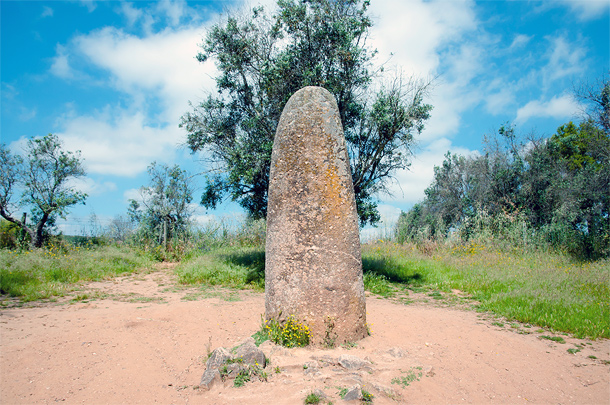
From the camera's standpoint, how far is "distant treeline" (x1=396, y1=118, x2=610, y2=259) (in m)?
13.9

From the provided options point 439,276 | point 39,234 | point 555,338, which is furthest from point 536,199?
point 39,234

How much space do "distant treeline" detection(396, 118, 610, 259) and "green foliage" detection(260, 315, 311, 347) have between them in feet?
37.8

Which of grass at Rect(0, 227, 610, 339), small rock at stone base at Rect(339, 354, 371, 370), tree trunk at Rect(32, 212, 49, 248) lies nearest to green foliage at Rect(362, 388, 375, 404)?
small rock at stone base at Rect(339, 354, 371, 370)

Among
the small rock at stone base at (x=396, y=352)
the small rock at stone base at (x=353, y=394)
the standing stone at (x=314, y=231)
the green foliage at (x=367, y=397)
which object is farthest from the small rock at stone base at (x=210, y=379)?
the small rock at stone base at (x=396, y=352)

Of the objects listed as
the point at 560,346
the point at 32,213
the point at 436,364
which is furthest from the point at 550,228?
the point at 32,213

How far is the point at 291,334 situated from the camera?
4.54 metres

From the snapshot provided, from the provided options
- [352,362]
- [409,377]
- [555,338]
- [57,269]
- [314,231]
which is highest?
[314,231]

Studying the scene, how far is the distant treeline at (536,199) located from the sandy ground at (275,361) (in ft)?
30.8

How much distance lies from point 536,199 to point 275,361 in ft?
56.5

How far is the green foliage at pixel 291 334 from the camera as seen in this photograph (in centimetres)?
453

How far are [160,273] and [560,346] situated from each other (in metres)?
10.8

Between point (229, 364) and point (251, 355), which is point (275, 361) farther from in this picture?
point (229, 364)

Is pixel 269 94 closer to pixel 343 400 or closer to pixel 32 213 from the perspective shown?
pixel 343 400

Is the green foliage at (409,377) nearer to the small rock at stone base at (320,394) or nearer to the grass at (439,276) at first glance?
the small rock at stone base at (320,394)
